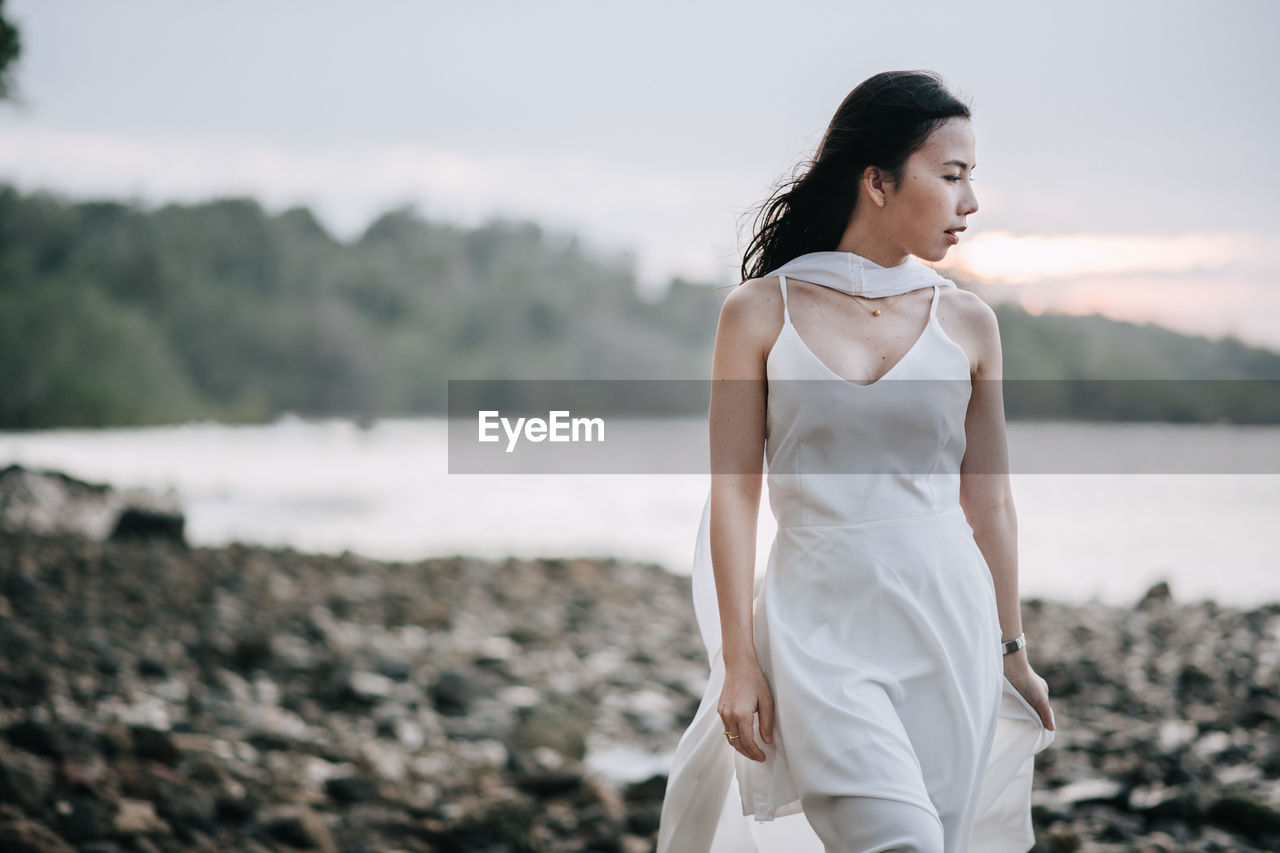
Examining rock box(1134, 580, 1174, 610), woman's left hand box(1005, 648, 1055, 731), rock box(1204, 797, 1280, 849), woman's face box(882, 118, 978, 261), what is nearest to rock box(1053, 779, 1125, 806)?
rock box(1204, 797, 1280, 849)

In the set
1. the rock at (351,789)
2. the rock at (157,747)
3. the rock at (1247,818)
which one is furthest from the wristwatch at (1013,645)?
the rock at (157,747)

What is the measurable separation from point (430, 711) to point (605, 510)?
12821 millimetres

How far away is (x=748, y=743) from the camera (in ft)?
7.22

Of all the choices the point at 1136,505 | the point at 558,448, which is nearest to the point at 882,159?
the point at 1136,505

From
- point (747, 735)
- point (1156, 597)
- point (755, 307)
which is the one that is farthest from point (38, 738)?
point (1156, 597)

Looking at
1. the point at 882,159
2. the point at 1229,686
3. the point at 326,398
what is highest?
the point at 882,159

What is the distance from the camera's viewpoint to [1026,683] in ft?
8.29

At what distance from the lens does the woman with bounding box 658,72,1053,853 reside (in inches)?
86.8

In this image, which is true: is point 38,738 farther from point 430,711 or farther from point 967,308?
Answer: point 967,308

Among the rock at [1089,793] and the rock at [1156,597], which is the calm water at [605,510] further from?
the rock at [1089,793]

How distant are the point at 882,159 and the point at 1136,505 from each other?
17.8m

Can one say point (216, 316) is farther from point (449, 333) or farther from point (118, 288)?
point (449, 333)

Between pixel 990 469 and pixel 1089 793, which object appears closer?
pixel 990 469

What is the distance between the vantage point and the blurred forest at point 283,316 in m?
41.5
